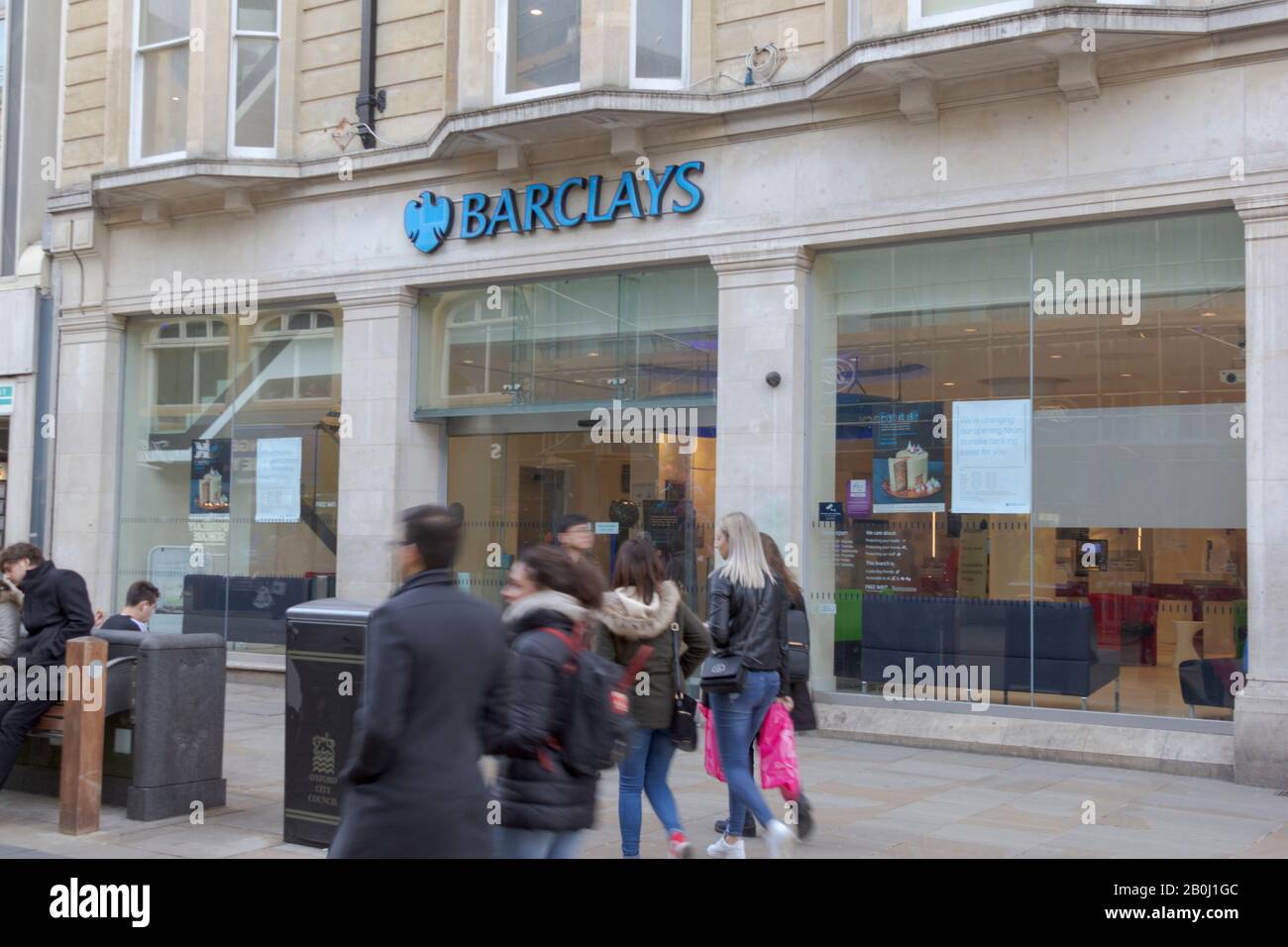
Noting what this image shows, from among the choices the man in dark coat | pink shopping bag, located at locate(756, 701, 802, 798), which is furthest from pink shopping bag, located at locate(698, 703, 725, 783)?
the man in dark coat

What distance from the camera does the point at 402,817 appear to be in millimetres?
3941

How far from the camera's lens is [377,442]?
14516 millimetres

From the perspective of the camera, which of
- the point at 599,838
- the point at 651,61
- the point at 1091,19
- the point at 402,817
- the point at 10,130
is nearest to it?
the point at 402,817

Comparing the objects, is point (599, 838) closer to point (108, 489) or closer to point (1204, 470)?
point (1204, 470)

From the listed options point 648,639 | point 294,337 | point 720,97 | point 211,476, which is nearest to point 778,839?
point 648,639

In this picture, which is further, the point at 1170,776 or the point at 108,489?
the point at 108,489

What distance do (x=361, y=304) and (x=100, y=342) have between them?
14.0ft

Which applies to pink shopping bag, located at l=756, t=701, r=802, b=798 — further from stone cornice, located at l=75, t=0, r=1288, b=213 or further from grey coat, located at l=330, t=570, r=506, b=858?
stone cornice, located at l=75, t=0, r=1288, b=213

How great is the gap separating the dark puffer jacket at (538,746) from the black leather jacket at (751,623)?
257 cm

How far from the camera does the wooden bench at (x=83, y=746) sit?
759cm

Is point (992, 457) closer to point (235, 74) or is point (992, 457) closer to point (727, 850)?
point (727, 850)

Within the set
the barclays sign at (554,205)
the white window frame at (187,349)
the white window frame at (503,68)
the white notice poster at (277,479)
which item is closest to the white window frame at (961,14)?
the barclays sign at (554,205)
